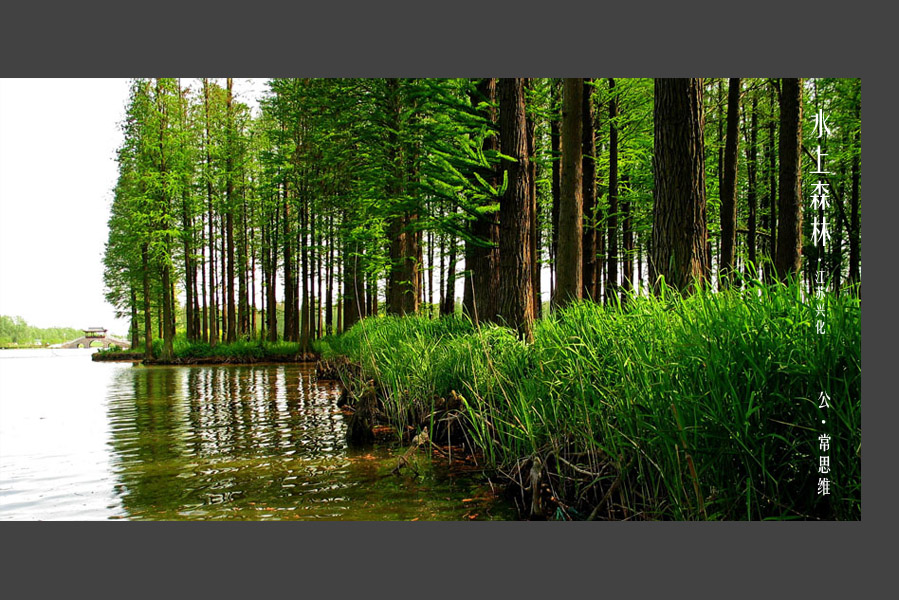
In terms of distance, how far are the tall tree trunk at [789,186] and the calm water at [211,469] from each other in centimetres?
560

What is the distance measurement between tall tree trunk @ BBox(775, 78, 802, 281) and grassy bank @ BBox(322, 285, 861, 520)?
445 centimetres

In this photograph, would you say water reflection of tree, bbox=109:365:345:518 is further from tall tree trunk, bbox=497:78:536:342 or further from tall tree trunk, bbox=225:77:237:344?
tall tree trunk, bbox=225:77:237:344

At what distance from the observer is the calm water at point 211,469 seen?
3.42 meters

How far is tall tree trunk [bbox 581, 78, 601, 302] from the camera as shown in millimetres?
11614

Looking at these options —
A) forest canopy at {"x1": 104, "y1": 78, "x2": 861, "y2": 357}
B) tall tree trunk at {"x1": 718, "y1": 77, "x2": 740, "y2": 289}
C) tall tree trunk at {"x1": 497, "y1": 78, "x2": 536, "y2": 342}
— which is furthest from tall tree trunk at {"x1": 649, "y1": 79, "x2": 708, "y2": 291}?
tall tree trunk at {"x1": 718, "y1": 77, "x2": 740, "y2": 289}

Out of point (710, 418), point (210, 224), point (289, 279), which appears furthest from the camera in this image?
point (210, 224)

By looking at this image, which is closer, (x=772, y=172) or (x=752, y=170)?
(x=772, y=172)

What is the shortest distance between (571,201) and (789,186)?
288cm

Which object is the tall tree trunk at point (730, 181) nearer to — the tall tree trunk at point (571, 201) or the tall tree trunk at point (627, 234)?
the tall tree trunk at point (627, 234)

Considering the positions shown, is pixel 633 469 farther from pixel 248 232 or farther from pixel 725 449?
pixel 248 232

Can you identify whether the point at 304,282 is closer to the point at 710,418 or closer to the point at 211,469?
the point at 211,469

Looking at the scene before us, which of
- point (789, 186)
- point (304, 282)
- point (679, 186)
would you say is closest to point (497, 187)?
point (679, 186)

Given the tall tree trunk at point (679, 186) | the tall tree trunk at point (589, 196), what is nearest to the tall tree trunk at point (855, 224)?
the tall tree trunk at point (679, 186)

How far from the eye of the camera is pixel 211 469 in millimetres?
4434
